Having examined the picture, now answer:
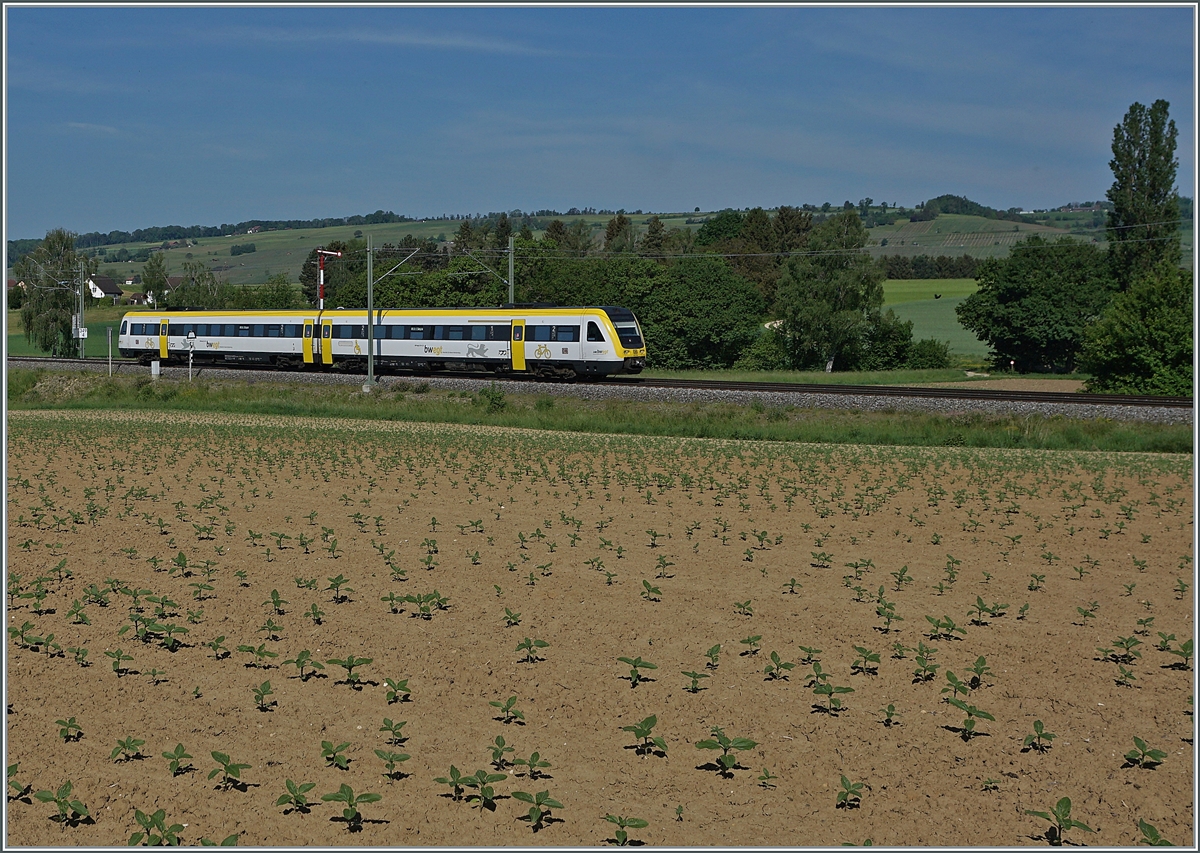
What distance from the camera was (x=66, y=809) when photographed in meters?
6.98

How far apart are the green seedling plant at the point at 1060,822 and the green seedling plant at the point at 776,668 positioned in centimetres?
270

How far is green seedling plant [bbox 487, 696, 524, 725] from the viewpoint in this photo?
27.8 ft

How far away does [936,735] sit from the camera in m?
8.57

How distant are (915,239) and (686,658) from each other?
18871 cm

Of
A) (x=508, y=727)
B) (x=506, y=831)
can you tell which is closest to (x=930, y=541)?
(x=508, y=727)

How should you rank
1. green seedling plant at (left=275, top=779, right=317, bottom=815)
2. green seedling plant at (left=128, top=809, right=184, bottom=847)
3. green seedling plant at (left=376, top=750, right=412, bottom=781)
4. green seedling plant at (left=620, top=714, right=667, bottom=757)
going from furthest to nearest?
green seedling plant at (left=620, top=714, right=667, bottom=757)
green seedling plant at (left=376, top=750, right=412, bottom=781)
green seedling plant at (left=275, top=779, right=317, bottom=815)
green seedling plant at (left=128, top=809, right=184, bottom=847)

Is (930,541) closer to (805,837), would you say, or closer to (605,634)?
(605,634)

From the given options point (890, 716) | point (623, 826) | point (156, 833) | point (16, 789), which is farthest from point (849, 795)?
point (16, 789)

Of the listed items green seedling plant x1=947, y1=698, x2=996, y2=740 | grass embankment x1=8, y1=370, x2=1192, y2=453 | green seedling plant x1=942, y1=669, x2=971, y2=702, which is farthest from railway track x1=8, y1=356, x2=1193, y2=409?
green seedling plant x1=947, y1=698, x2=996, y2=740

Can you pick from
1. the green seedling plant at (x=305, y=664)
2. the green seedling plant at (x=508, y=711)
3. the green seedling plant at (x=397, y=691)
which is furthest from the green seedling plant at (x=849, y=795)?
the green seedling plant at (x=305, y=664)

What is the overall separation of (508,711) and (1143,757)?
476 cm

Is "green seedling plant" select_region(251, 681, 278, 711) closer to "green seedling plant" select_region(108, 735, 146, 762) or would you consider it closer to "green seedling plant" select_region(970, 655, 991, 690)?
"green seedling plant" select_region(108, 735, 146, 762)

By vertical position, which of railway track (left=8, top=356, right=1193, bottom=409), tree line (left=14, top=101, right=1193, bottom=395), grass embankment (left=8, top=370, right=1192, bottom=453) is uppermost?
tree line (left=14, top=101, right=1193, bottom=395)

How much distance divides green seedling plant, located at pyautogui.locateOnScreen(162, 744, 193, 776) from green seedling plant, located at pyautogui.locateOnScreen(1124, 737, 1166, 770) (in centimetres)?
675
